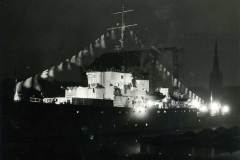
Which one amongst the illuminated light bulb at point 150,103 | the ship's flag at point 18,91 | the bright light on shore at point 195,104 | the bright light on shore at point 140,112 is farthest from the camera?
the bright light on shore at point 195,104

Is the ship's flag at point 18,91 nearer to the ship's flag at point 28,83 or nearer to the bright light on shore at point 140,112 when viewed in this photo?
the ship's flag at point 28,83

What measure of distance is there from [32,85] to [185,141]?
22.4 meters

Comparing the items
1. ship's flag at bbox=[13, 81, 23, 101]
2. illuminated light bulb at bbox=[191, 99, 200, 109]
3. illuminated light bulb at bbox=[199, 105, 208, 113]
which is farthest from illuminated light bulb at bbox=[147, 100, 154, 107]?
ship's flag at bbox=[13, 81, 23, 101]

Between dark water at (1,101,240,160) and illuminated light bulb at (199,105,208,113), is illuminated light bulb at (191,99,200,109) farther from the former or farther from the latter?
dark water at (1,101,240,160)

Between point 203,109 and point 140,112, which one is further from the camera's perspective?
point 203,109

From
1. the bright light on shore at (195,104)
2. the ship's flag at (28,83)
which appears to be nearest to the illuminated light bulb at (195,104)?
the bright light on shore at (195,104)

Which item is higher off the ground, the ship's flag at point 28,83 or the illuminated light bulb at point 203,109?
the ship's flag at point 28,83

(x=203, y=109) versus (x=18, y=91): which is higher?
(x=18, y=91)

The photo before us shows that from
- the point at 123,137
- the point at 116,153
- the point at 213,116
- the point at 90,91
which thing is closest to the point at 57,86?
the point at 90,91

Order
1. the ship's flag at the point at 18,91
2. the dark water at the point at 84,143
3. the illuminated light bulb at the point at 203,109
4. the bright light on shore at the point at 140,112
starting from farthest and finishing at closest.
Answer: the illuminated light bulb at the point at 203,109 → the bright light on shore at the point at 140,112 → the ship's flag at the point at 18,91 → the dark water at the point at 84,143

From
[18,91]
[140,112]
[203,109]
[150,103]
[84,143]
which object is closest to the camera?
[84,143]

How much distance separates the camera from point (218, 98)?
115 meters

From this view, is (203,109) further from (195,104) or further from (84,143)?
(84,143)

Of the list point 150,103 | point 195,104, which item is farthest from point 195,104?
point 150,103
